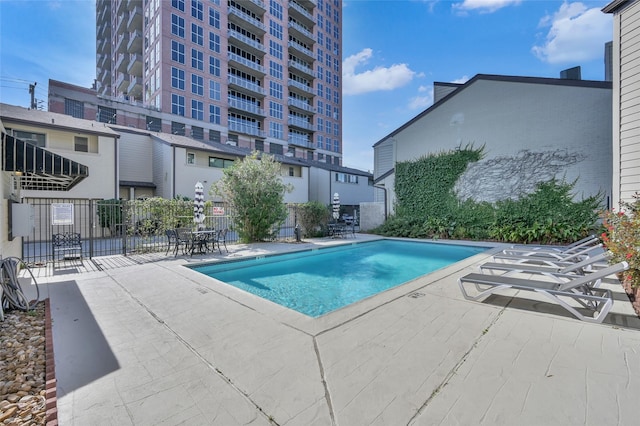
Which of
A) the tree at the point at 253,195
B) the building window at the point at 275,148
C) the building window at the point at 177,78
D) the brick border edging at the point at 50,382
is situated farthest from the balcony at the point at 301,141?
the brick border edging at the point at 50,382

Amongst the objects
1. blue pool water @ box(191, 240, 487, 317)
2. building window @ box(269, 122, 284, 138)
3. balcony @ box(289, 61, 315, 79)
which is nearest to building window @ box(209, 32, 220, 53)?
building window @ box(269, 122, 284, 138)

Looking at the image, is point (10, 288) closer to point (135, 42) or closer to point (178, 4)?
point (178, 4)

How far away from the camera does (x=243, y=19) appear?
32750 mm

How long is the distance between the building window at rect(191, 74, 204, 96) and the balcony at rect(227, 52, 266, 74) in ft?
15.9

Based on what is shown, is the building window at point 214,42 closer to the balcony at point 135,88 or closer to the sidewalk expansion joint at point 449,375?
the balcony at point 135,88

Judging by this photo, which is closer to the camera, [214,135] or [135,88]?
[214,135]

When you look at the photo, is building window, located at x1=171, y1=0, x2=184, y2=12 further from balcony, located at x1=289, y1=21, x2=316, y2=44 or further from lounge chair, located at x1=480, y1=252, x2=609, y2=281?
lounge chair, located at x1=480, y1=252, x2=609, y2=281

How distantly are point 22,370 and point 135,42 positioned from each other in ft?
132

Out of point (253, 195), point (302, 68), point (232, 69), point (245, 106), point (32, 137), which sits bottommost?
point (253, 195)

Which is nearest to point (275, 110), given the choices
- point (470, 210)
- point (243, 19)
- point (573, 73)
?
point (243, 19)

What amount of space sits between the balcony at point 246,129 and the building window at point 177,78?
19.6ft

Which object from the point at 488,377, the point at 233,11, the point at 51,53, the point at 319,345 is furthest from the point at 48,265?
the point at 233,11

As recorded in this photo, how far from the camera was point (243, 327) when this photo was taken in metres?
3.57

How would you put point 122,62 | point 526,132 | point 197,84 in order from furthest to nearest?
point 122,62 < point 197,84 < point 526,132
